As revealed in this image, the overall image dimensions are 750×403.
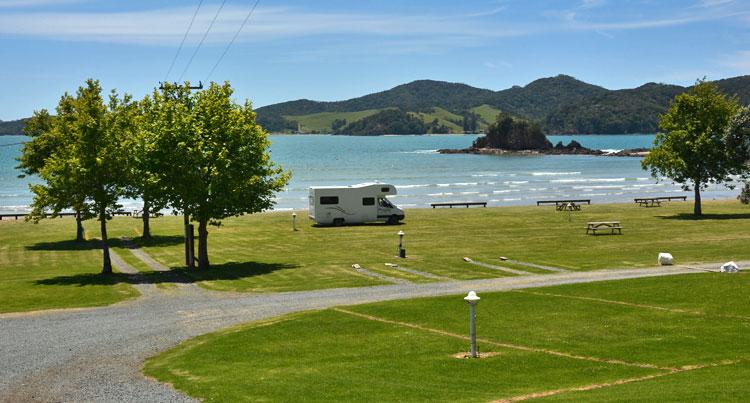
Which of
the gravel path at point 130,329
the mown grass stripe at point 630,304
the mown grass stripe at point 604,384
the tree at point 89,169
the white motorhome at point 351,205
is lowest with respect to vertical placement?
the gravel path at point 130,329

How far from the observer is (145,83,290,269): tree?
123 feet

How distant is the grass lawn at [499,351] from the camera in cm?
1625

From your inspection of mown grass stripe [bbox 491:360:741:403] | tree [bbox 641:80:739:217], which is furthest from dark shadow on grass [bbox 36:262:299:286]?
tree [bbox 641:80:739:217]

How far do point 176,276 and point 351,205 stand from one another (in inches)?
993

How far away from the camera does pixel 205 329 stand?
81.0 feet

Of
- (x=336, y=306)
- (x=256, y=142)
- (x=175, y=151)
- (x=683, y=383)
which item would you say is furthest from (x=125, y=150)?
(x=683, y=383)

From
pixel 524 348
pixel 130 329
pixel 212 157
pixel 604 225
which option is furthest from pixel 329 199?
pixel 524 348

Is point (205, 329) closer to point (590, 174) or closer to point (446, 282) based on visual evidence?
point (446, 282)

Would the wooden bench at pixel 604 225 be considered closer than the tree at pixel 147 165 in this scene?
No

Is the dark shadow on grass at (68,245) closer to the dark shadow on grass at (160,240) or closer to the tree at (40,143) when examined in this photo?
the tree at (40,143)

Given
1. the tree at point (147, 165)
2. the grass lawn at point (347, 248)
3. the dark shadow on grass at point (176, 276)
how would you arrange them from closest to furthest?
the grass lawn at point (347, 248) → the dark shadow on grass at point (176, 276) → the tree at point (147, 165)

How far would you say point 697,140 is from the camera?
6444cm

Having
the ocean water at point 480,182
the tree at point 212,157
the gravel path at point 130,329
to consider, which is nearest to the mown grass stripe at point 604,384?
the gravel path at point 130,329

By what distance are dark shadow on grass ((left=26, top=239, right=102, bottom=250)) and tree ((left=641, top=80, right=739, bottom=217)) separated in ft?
143
